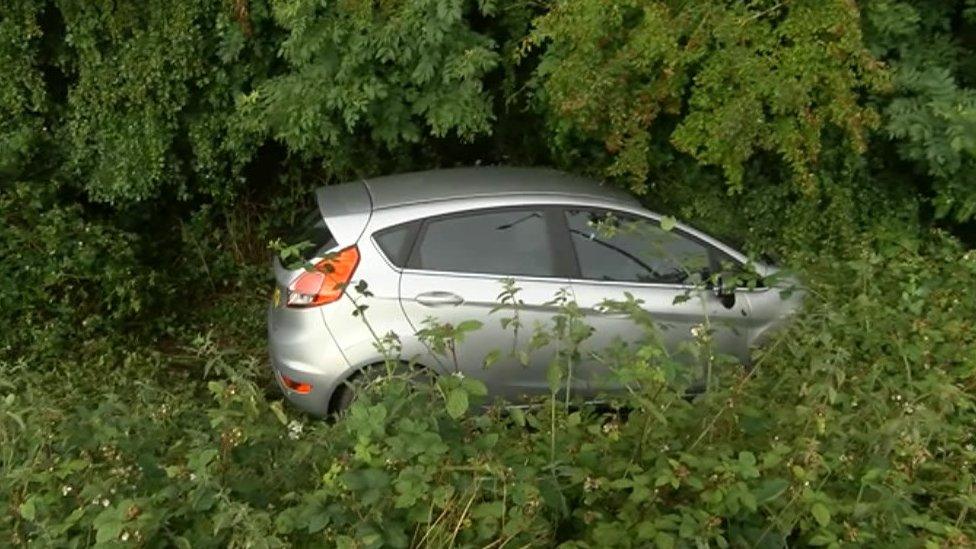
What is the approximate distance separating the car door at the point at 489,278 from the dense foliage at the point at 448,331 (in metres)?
0.94

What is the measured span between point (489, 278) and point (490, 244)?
194 mm

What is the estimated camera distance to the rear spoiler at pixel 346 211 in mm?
5129

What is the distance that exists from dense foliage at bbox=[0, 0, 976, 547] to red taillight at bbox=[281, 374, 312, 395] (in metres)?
0.44

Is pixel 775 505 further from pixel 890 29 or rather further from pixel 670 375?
pixel 890 29

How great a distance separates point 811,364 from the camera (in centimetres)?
355

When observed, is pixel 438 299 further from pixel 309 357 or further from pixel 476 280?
pixel 309 357

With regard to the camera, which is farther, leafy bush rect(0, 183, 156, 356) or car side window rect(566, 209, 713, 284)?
leafy bush rect(0, 183, 156, 356)

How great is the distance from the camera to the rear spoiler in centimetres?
513

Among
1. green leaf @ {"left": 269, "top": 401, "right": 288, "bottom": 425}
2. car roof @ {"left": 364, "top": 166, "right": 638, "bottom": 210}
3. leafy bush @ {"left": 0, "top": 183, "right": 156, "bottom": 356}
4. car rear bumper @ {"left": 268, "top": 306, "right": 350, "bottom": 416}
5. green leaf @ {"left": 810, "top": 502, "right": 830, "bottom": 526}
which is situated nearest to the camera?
green leaf @ {"left": 810, "top": 502, "right": 830, "bottom": 526}

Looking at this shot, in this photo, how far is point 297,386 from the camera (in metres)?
5.25

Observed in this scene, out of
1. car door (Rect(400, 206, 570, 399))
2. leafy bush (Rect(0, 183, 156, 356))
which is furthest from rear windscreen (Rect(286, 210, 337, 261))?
leafy bush (Rect(0, 183, 156, 356))

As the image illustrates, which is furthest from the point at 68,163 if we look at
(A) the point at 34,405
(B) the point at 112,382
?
(A) the point at 34,405

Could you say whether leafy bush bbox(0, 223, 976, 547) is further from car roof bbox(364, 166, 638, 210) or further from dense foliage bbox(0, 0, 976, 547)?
car roof bbox(364, 166, 638, 210)

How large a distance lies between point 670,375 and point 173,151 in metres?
5.23
